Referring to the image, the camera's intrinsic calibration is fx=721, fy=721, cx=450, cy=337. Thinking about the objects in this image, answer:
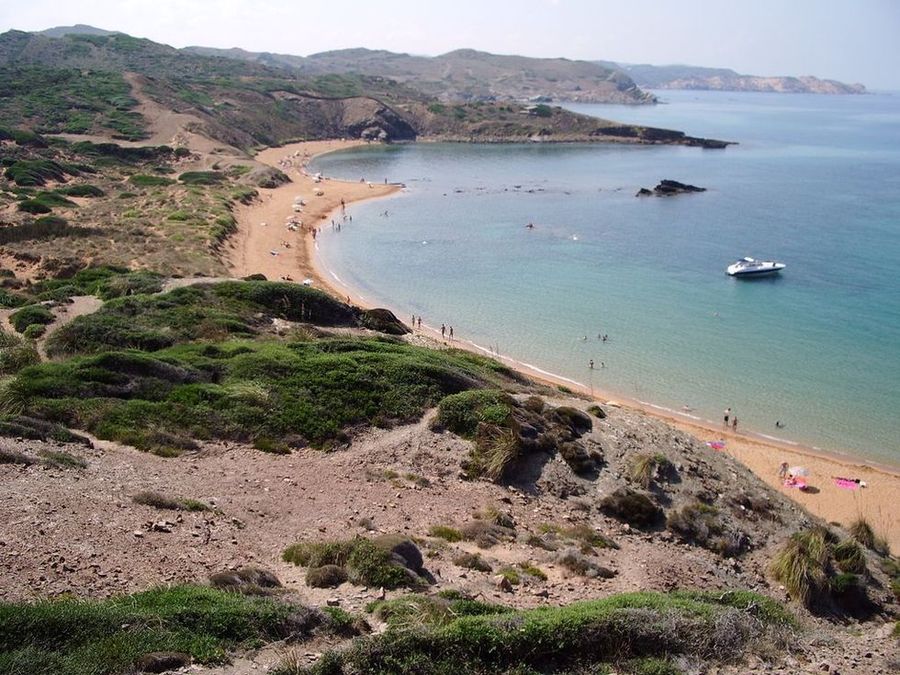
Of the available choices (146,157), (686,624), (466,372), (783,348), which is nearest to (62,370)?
(466,372)

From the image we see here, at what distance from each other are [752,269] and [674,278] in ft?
19.2

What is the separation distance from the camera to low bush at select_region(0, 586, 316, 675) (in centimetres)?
897

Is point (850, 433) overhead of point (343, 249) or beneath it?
beneath

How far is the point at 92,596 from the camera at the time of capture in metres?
11.3

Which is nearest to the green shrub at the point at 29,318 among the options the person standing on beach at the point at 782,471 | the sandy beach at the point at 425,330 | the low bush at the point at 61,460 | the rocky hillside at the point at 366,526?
the rocky hillside at the point at 366,526

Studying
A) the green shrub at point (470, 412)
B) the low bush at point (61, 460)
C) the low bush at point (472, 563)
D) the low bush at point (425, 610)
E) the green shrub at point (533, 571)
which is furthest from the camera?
the green shrub at point (470, 412)

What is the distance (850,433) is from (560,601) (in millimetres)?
24811

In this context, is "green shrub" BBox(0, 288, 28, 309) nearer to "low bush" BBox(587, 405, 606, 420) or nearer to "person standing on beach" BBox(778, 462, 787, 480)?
"low bush" BBox(587, 405, 606, 420)

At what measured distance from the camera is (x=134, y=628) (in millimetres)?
9742

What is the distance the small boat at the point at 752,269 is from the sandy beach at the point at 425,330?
25.1 meters

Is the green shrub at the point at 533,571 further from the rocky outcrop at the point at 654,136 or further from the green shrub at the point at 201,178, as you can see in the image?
the rocky outcrop at the point at 654,136

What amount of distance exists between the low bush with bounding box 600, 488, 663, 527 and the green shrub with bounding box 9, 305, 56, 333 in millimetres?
21785

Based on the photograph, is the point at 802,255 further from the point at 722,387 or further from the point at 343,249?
the point at 343,249

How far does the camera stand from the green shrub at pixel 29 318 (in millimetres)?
27047
